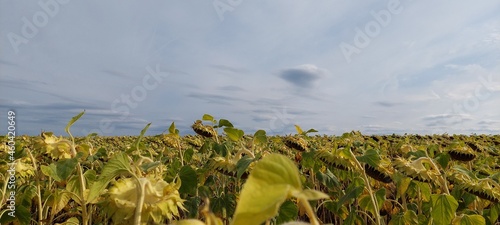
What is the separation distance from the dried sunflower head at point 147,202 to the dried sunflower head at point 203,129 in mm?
2236

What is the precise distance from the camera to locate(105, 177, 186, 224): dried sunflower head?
43.5 inches

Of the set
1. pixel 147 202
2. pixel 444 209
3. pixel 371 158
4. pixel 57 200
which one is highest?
pixel 371 158

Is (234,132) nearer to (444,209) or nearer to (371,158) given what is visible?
(371,158)

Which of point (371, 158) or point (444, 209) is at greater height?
point (371, 158)

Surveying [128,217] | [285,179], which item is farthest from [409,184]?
[285,179]

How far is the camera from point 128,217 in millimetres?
1122

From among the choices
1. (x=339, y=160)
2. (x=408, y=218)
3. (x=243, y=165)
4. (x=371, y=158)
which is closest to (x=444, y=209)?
(x=408, y=218)

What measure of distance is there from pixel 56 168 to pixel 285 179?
1432 millimetres

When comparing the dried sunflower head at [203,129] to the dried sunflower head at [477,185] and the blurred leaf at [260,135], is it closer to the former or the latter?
the blurred leaf at [260,135]

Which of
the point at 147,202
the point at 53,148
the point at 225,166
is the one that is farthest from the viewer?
the point at 225,166

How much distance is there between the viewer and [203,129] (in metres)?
3.43

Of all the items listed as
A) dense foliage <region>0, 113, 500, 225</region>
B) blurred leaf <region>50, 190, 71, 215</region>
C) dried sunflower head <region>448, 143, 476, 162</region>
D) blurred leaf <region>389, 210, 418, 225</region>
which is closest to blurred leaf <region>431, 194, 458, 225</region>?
dense foliage <region>0, 113, 500, 225</region>

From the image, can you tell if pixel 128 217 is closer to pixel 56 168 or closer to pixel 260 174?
pixel 56 168

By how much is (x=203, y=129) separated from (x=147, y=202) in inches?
91.1
